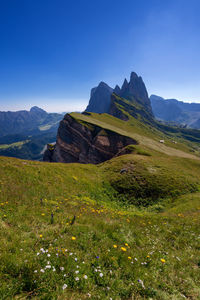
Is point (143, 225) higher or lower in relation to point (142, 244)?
lower

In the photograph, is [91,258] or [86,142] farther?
[86,142]

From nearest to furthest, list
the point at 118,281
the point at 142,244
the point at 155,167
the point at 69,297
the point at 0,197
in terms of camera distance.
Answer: the point at 69,297 → the point at 118,281 → the point at 142,244 → the point at 0,197 → the point at 155,167

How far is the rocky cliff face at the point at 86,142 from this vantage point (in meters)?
97.7

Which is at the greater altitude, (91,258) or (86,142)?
(91,258)

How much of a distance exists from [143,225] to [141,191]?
15.9 m

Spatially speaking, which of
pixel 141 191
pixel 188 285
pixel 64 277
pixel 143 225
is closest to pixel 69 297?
pixel 64 277

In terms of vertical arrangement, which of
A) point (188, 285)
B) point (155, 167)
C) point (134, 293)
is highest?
point (134, 293)

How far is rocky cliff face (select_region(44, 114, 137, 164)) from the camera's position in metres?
97.7

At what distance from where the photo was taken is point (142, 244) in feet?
23.9

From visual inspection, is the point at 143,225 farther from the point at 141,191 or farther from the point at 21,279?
the point at 141,191

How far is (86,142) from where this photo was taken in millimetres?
105750

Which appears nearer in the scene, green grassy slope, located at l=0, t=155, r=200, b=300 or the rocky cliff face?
green grassy slope, located at l=0, t=155, r=200, b=300

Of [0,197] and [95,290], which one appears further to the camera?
[0,197]

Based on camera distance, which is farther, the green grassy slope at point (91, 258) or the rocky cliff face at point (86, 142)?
the rocky cliff face at point (86, 142)
